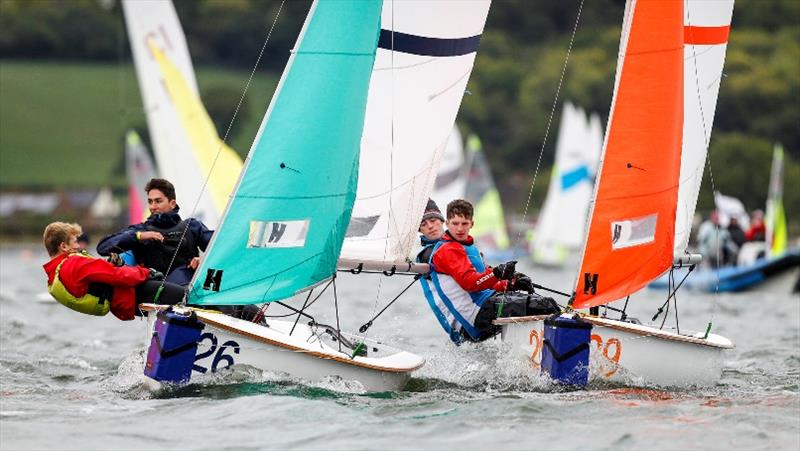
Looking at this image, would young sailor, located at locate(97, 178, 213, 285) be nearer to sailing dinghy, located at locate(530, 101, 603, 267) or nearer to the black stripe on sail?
the black stripe on sail

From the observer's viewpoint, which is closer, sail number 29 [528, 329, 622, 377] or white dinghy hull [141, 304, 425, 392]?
white dinghy hull [141, 304, 425, 392]

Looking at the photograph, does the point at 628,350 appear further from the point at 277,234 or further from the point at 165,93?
the point at 165,93

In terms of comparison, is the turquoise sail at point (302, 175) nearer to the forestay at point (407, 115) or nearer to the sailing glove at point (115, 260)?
the sailing glove at point (115, 260)

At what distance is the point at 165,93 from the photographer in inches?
647

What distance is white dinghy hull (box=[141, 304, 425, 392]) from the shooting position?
8039 mm

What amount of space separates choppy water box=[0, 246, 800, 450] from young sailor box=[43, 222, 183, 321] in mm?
360

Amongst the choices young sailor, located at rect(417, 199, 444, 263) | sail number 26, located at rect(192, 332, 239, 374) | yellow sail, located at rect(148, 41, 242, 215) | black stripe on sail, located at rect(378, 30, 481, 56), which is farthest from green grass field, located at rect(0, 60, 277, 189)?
sail number 26, located at rect(192, 332, 239, 374)

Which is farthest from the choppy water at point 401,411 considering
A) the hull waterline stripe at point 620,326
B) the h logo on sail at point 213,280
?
the h logo on sail at point 213,280

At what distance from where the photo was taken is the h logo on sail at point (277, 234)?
830cm

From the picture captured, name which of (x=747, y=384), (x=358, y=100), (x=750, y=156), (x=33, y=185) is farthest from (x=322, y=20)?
(x=750, y=156)

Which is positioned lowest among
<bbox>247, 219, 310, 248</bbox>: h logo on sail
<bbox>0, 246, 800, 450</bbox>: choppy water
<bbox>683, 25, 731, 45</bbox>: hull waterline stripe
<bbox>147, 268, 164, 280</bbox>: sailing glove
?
<bbox>0, 246, 800, 450</bbox>: choppy water

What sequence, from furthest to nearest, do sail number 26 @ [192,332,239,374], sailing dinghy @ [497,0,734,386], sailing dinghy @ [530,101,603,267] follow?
sailing dinghy @ [530,101,603,267]
sailing dinghy @ [497,0,734,386]
sail number 26 @ [192,332,239,374]

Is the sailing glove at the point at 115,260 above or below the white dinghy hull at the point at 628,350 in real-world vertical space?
above

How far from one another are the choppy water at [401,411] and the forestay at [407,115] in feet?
2.83
